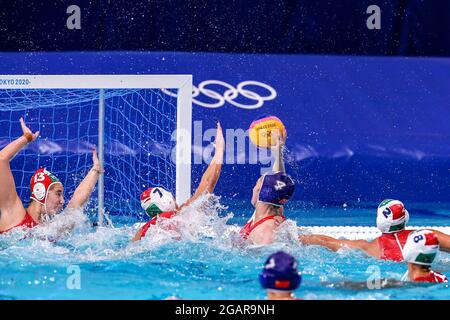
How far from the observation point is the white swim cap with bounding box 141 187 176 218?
20.4ft

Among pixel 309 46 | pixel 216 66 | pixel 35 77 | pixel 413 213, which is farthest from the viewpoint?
pixel 309 46

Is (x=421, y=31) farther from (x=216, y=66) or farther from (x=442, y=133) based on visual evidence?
(x=216, y=66)

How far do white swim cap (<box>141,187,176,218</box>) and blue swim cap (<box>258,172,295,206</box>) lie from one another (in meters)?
0.64

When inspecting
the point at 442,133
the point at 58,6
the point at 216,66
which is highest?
the point at 58,6

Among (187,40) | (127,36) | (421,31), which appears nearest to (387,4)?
(421,31)

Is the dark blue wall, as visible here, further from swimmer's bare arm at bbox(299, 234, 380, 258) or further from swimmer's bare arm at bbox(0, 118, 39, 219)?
swimmer's bare arm at bbox(299, 234, 380, 258)

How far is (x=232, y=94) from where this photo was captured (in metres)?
8.42

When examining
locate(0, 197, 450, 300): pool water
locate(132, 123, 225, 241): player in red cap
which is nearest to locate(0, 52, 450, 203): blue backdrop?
locate(0, 197, 450, 300): pool water

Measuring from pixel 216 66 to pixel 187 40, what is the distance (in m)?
0.59

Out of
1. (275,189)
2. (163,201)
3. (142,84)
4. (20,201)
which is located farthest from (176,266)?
(142,84)

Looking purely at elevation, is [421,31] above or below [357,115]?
above

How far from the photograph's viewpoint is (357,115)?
332 inches

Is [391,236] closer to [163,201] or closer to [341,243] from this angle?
[341,243]

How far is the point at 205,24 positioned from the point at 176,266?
12.0 feet
